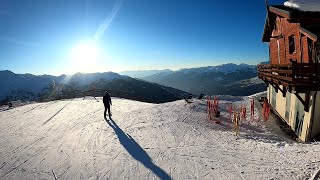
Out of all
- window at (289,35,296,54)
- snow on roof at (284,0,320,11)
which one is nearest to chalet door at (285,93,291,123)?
window at (289,35,296,54)

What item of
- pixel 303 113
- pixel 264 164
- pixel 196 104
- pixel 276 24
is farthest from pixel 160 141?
pixel 276 24

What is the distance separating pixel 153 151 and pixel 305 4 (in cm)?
1430

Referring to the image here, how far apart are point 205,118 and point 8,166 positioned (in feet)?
44.2

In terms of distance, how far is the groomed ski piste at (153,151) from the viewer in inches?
370

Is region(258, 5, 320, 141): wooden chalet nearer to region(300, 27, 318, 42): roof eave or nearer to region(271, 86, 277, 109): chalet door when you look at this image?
region(300, 27, 318, 42): roof eave

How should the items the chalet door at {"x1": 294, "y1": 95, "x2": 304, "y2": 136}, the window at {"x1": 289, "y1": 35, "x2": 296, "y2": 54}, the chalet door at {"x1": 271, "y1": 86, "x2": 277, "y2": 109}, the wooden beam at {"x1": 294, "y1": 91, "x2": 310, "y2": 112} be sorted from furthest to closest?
1. the chalet door at {"x1": 271, "y1": 86, "x2": 277, "y2": 109}
2. the window at {"x1": 289, "y1": 35, "x2": 296, "y2": 54}
3. the chalet door at {"x1": 294, "y1": 95, "x2": 304, "y2": 136}
4. the wooden beam at {"x1": 294, "y1": 91, "x2": 310, "y2": 112}

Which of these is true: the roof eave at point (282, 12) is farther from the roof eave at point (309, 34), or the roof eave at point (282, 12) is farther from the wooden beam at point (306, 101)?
the wooden beam at point (306, 101)

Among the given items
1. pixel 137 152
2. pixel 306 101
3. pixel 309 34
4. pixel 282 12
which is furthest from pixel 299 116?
pixel 137 152

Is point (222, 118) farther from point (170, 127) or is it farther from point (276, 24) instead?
point (276, 24)

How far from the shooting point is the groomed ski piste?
939 centimetres

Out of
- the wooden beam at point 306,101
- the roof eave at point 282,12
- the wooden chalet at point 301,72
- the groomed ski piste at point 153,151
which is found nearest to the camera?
the groomed ski piste at point 153,151

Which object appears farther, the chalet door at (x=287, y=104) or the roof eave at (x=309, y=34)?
the chalet door at (x=287, y=104)

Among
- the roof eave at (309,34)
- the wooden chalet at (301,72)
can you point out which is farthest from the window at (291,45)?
the roof eave at (309,34)

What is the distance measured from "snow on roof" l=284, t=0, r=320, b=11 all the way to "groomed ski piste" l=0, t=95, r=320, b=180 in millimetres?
7804
